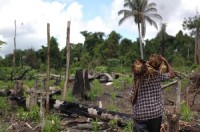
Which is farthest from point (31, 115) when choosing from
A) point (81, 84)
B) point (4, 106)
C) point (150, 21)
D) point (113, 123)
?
point (150, 21)

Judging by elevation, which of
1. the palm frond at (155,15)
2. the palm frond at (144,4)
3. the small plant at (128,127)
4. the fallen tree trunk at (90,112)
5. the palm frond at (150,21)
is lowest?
the small plant at (128,127)

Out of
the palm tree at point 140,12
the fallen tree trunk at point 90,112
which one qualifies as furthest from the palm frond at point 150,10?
the fallen tree trunk at point 90,112

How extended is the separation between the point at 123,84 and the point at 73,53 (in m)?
28.8

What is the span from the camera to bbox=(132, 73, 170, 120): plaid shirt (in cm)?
595

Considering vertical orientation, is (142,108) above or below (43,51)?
below

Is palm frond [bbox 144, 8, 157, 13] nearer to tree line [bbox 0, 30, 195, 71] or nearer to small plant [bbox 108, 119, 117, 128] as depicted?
tree line [bbox 0, 30, 195, 71]

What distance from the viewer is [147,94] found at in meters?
6.00

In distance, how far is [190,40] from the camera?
48.8 m

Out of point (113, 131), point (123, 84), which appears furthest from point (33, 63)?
point (113, 131)

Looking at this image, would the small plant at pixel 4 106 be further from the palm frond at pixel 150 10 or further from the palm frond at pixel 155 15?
the palm frond at pixel 155 15

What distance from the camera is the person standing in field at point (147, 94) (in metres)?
5.95

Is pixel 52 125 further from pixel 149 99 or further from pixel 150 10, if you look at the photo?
pixel 150 10

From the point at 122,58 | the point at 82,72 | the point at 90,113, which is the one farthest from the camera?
the point at 122,58

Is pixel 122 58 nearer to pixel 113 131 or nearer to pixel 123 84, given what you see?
pixel 123 84
